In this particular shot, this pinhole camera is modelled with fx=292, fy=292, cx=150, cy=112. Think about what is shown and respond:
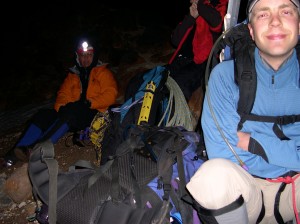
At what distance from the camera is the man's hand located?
7.08ft

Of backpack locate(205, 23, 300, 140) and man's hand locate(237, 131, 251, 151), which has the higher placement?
backpack locate(205, 23, 300, 140)

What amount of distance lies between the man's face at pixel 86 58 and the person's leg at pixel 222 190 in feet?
12.0

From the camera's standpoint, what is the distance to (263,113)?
2.21 metres

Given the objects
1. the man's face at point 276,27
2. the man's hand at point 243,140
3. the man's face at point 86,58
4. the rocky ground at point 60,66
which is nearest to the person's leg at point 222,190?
the man's hand at point 243,140

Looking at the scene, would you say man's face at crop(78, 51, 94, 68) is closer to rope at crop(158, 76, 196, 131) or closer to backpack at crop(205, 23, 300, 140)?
rope at crop(158, 76, 196, 131)

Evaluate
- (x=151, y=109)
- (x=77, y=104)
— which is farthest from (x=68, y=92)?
(x=151, y=109)

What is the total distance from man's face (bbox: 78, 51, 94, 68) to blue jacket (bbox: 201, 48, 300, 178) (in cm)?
327

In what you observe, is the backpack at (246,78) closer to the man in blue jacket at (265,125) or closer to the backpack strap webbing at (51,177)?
the man in blue jacket at (265,125)

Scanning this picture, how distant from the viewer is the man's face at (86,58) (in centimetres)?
503

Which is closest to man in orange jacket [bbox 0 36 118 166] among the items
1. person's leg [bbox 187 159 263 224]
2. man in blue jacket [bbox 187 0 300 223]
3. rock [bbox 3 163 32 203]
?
rock [bbox 3 163 32 203]

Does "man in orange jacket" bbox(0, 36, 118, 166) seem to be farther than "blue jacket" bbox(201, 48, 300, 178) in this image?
Yes

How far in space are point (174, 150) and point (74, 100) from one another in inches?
126

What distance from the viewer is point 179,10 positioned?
11.6 m

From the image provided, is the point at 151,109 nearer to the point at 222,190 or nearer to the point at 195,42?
the point at 195,42
